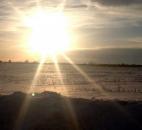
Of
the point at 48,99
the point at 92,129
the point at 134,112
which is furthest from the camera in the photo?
the point at 48,99

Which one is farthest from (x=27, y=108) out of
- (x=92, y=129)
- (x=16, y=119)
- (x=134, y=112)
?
(x=134, y=112)

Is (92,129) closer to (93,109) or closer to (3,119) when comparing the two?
(93,109)

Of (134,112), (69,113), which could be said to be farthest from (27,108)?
(134,112)

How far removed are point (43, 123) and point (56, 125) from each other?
488 millimetres

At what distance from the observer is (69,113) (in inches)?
595

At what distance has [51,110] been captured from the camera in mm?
15156

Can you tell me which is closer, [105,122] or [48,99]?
[105,122]

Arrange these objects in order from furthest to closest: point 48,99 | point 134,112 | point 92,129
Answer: point 48,99 < point 134,112 < point 92,129

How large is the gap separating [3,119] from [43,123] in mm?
1869

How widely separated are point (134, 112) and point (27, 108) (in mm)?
4154

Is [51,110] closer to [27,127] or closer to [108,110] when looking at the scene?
[27,127]

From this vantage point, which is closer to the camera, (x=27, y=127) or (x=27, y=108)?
(x=27, y=127)

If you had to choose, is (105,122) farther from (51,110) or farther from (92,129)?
(51,110)

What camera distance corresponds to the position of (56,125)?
567 inches
